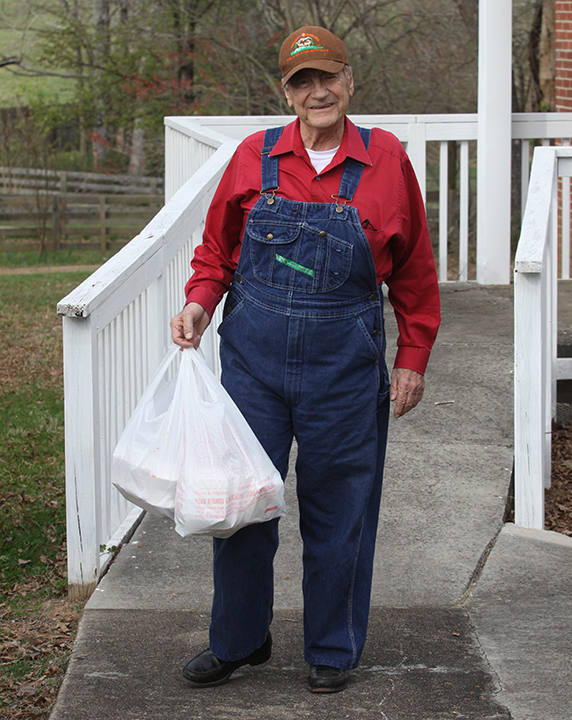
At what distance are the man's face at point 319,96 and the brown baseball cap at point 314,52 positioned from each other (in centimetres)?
3

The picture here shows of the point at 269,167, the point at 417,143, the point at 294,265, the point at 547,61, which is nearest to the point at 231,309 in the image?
the point at 294,265

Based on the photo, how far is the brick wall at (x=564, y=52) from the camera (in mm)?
9055

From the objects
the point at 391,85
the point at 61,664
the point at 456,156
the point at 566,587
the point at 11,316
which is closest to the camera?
the point at 61,664

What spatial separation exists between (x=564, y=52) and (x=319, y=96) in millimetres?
7505

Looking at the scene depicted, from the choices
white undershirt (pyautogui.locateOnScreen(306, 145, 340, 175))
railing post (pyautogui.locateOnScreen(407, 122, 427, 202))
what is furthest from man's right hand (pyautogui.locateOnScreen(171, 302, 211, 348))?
railing post (pyautogui.locateOnScreen(407, 122, 427, 202))

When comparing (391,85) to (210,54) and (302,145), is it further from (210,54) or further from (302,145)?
(302,145)

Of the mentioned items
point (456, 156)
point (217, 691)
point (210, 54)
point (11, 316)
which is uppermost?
point (210, 54)

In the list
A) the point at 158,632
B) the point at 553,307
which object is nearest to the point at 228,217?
the point at 158,632

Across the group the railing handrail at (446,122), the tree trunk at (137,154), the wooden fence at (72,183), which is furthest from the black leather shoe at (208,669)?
the tree trunk at (137,154)

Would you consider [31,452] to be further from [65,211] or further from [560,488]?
[65,211]

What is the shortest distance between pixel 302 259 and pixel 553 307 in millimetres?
2627

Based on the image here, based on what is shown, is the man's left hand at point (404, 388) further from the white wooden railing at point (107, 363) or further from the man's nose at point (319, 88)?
the white wooden railing at point (107, 363)

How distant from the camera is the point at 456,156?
15594 millimetres

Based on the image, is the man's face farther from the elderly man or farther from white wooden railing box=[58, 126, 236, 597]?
white wooden railing box=[58, 126, 236, 597]
